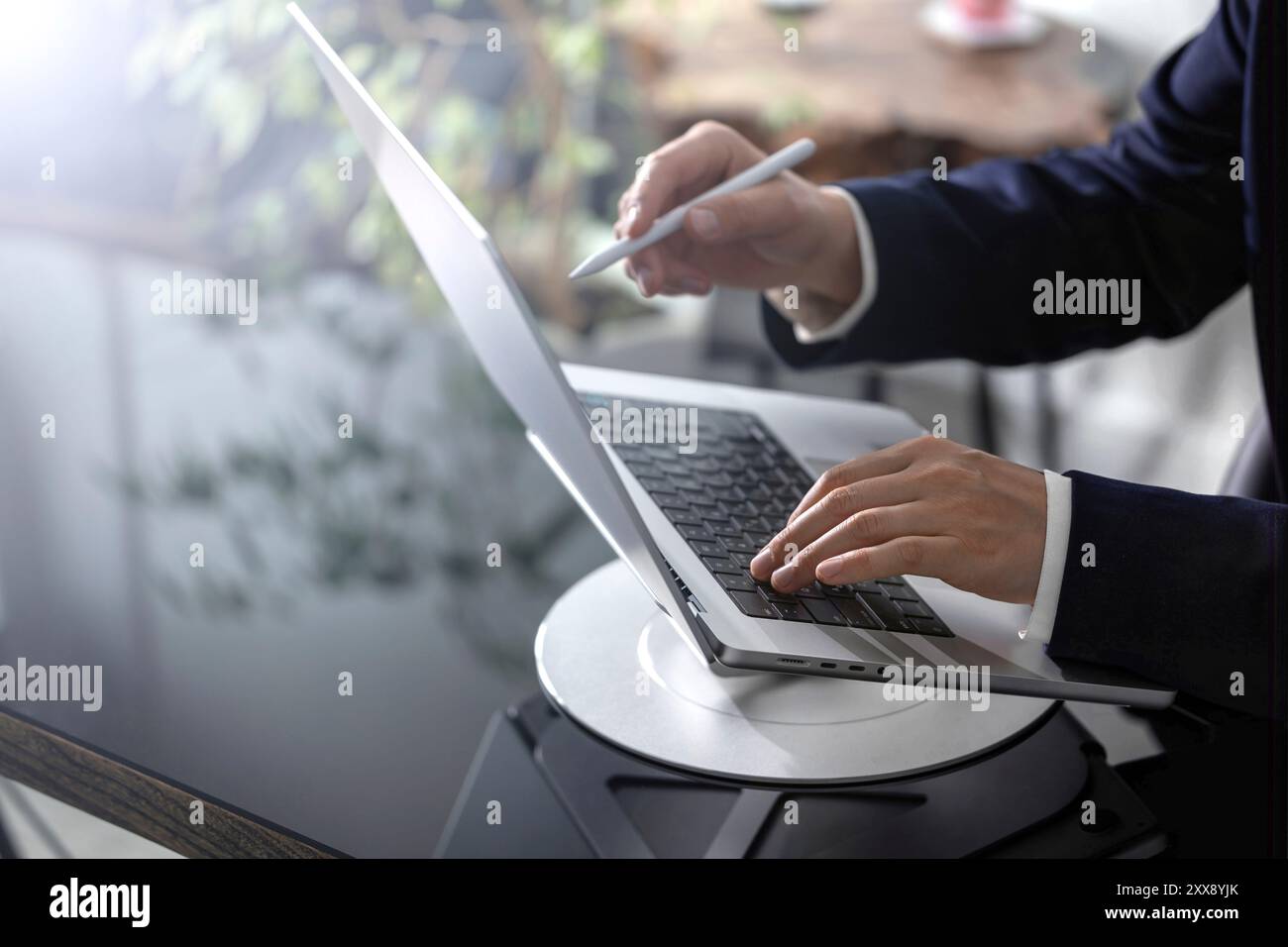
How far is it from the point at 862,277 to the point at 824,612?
1.37 feet

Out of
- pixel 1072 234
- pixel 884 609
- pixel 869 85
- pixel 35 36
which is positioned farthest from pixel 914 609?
pixel 35 36

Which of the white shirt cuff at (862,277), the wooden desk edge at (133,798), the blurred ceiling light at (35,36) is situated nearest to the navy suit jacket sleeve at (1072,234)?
the white shirt cuff at (862,277)

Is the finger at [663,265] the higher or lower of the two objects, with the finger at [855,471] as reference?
higher

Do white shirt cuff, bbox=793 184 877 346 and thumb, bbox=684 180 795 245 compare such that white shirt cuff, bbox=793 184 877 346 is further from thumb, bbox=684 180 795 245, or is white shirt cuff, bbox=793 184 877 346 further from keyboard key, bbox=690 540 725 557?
keyboard key, bbox=690 540 725 557

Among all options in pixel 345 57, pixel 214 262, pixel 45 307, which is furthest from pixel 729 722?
pixel 345 57

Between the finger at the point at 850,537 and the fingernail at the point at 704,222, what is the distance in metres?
0.30

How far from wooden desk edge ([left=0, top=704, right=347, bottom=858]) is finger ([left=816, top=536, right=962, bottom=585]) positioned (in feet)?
0.85

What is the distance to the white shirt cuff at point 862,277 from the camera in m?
0.89

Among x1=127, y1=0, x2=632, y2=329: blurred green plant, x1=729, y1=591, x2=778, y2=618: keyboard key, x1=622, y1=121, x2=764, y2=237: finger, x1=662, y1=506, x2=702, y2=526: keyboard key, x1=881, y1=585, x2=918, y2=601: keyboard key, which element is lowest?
x1=881, y1=585, x2=918, y2=601: keyboard key

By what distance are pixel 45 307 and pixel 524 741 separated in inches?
33.0

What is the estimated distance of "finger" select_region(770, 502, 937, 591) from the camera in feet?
1.86

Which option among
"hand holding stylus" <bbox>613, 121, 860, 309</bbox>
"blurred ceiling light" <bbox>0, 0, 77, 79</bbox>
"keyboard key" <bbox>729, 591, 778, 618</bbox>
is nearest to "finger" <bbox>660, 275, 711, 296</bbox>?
"hand holding stylus" <bbox>613, 121, 860, 309</bbox>

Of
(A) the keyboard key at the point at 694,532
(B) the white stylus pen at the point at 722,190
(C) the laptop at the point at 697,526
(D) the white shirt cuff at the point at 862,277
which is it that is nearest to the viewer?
(C) the laptop at the point at 697,526

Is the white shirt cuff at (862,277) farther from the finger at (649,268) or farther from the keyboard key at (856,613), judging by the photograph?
the keyboard key at (856,613)
